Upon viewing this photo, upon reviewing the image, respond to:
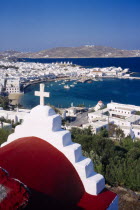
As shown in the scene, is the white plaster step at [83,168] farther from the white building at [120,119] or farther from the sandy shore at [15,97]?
the sandy shore at [15,97]

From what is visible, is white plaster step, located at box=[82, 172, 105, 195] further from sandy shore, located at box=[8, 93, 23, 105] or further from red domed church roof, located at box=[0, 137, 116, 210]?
sandy shore, located at box=[8, 93, 23, 105]

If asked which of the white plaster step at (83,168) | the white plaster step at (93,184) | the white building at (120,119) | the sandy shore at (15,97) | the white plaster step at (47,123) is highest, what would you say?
the white plaster step at (47,123)

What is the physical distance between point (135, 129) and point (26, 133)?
19.8 meters

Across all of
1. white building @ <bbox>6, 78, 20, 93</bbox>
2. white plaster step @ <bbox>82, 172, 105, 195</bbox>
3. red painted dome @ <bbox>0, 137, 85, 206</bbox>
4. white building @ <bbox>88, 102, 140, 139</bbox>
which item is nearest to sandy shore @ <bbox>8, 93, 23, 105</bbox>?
white building @ <bbox>6, 78, 20, 93</bbox>

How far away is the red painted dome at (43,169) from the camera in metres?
4.16

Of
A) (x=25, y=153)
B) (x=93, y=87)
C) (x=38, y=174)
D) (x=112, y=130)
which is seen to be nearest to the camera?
(x=38, y=174)

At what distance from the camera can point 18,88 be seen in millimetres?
54469

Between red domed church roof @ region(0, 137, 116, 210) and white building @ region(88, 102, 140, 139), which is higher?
red domed church roof @ region(0, 137, 116, 210)

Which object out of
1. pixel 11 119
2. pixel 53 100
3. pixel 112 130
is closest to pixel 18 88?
pixel 53 100

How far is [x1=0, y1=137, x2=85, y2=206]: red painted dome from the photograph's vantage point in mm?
4156

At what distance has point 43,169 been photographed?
14.3 feet

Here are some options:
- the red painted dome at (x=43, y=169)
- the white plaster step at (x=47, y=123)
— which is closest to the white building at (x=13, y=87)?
the white plaster step at (x=47, y=123)

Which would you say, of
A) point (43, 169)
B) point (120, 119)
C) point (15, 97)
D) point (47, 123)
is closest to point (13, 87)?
point (15, 97)

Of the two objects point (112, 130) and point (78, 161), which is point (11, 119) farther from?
point (78, 161)
